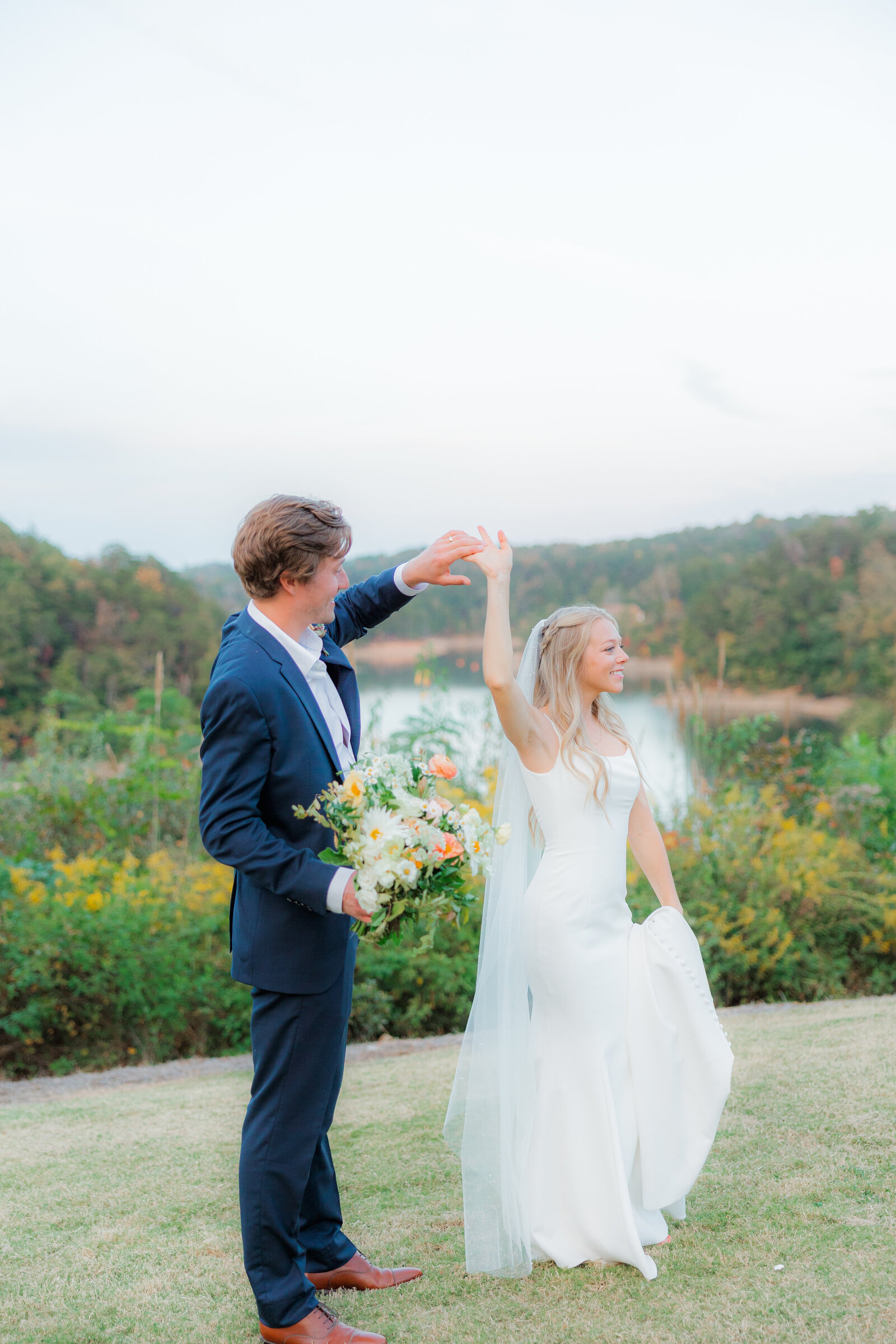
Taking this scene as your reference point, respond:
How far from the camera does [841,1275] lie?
2.58m

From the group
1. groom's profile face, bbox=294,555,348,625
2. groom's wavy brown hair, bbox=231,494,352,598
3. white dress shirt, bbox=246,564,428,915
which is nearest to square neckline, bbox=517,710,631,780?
white dress shirt, bbox=246,564,428,915

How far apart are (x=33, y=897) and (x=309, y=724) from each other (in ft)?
15.7

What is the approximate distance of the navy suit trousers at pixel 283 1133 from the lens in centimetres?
231

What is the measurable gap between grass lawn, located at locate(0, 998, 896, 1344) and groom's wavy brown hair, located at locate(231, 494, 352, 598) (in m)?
1.90

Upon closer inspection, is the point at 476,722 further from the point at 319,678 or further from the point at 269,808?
the point at 269,808

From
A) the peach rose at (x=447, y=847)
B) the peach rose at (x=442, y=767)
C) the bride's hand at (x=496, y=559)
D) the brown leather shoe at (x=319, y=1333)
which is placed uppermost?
the bride's hand at (x=496, y=559)

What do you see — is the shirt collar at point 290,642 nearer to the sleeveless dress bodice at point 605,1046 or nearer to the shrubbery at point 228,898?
the sleeveless dress bodice at point 605,1046

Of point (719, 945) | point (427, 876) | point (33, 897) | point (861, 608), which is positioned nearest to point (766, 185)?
point (861, 608)

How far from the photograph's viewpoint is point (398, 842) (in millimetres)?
2096

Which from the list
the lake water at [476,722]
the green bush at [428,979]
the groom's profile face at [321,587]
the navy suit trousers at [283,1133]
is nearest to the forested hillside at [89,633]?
the lake water at [476,722]

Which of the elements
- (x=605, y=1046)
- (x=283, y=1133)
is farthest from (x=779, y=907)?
(x=283, y=1133)

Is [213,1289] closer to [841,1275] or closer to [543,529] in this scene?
[841,1275]

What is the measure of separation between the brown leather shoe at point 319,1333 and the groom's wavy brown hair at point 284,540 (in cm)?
175

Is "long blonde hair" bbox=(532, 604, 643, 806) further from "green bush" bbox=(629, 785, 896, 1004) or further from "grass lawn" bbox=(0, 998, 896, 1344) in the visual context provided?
"green bush" bbox=(629, 785, 896, 1004)
